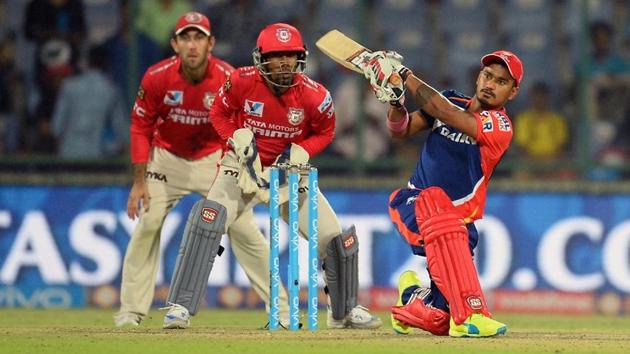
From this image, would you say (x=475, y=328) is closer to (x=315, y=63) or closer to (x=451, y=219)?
(x=451, y=219)

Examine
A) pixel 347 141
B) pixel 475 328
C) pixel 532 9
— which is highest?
pixel 532 9

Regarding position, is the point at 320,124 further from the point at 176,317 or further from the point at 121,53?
the point at 121,53

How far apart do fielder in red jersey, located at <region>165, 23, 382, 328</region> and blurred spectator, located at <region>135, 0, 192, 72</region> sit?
5.49 metres

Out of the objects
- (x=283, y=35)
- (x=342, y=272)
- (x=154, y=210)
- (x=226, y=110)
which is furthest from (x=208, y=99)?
(x=342, y=272)

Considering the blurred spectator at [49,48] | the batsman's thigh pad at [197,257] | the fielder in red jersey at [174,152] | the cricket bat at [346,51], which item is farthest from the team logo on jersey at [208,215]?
the blurred spectator at [49,48]

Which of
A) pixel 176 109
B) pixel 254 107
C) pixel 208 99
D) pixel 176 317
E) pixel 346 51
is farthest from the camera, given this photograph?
pixel 176 109

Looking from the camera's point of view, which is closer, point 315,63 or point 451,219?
point 451,219

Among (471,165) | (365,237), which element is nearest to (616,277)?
(365,237)

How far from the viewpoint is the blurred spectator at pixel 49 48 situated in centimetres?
1561

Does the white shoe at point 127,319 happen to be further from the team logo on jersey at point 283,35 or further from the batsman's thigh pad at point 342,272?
the team logo on jersey at point 283,35

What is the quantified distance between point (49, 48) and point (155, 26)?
3.64 feet

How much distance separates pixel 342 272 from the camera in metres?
10.4

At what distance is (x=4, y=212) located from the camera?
15125 mm

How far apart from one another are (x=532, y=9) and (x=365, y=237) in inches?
119
